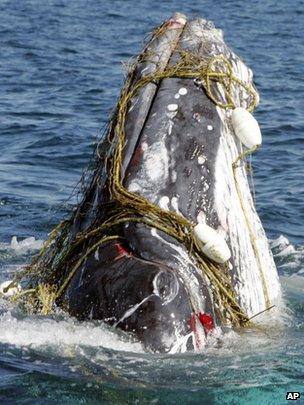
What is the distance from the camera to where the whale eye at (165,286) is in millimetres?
5770

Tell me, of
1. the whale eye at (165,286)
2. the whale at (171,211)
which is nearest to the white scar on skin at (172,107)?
the whale at (171,211)

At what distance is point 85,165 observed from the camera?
44.7 ft

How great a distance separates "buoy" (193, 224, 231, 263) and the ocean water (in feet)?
1.48

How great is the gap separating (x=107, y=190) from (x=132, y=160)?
242 mm

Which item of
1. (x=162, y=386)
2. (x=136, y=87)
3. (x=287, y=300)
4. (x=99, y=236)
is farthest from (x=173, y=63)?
(x=162, y=386)

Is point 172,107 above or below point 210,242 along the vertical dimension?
above

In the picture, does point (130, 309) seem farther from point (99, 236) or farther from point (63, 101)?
point (63, 101)

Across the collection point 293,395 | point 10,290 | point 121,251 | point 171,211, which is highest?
point 171,211

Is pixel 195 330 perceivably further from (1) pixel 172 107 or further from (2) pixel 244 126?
(2) pixel 244 126

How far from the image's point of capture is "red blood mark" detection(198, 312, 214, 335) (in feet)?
19.6

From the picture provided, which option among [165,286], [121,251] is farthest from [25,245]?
[165,286]

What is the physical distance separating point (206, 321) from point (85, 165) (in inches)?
305

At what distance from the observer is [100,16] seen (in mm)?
27547

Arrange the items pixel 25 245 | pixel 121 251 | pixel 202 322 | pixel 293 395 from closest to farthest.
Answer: pixel 293 395 < pixel 202 322 < pixel 121 251 < pixel 25 245
